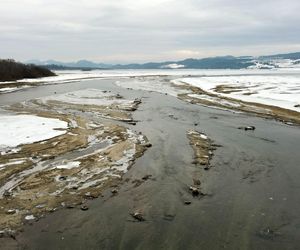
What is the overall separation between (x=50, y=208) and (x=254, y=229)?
22.8 feet

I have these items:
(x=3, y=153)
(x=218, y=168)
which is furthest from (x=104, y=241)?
(x=3, y=153)

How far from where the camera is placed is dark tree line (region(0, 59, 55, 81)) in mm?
92938

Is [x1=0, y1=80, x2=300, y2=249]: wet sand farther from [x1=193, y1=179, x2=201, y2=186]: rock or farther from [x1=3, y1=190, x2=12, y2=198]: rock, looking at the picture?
[x1=3, y1=190, x2=12, y2=198]: rock

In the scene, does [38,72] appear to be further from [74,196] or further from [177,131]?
[74,196]

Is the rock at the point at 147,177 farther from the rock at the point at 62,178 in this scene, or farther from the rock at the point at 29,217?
the rock at the point at 29,217

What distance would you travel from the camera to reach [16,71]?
101188mm

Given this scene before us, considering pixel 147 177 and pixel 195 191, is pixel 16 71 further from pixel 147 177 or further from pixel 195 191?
pixel 195 191

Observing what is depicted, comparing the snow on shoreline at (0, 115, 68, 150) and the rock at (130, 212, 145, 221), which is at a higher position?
the snow on shoreline at (0, 115, 68, 150)

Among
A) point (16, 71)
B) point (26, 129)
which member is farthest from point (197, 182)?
point (16, 71)

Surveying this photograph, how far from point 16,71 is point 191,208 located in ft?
311

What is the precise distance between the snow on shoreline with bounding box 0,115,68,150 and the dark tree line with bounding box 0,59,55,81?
62.2 metres

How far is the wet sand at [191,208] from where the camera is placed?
472 inches

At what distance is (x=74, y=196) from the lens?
15.7 meters

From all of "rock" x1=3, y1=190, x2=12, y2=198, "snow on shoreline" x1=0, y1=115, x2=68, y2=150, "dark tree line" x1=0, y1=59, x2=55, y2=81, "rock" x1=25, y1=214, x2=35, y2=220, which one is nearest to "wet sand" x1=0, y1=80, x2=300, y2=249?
"rock" x1=25, y1=214, x2=35, y2=220
